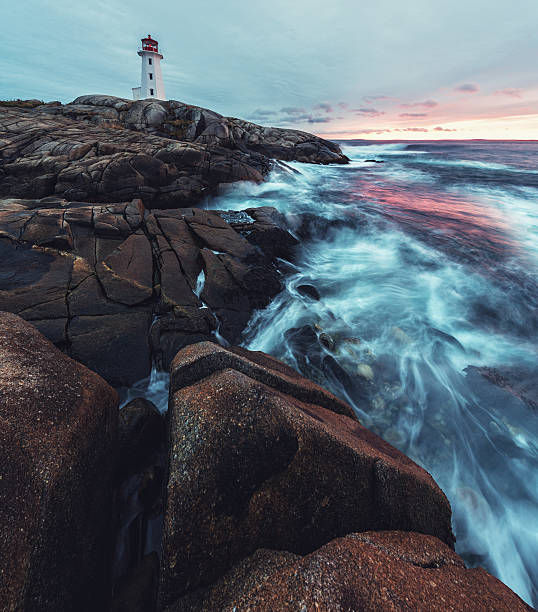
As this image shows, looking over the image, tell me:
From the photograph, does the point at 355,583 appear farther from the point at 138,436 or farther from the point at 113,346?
the point at 113,346

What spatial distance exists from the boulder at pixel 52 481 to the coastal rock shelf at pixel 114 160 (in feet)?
36.2

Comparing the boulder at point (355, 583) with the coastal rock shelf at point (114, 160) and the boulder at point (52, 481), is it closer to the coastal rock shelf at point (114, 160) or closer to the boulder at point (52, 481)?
the boulder at point (52, 481)

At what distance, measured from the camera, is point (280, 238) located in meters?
11.3

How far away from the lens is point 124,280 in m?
6.95

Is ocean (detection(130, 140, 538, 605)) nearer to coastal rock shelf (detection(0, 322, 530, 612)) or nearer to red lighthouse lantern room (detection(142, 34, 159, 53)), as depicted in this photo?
coastal rock shelf (detection(0, 322, 530, 612))

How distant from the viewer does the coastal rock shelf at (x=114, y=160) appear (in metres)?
12.1

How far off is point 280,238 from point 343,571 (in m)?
10.4

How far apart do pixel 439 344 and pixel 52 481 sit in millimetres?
8291

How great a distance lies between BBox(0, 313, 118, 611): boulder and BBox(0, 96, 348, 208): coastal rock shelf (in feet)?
36.2

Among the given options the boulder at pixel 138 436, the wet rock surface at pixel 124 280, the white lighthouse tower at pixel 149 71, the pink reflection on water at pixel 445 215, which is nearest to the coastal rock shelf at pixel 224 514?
the boulder at pixel 138 436

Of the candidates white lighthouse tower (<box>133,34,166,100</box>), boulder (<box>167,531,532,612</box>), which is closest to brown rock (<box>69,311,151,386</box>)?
boulder (<box>167,531,532,612</box>)

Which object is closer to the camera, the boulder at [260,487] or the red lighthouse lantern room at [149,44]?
the boulder at [260,487]

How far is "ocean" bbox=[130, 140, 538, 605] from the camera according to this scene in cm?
460

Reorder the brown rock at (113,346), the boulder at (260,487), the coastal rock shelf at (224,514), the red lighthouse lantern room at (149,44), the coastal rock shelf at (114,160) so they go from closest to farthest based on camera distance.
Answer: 1. the coastal rock shelf at (224,514)
2. the boulder at (260,487)
3. the brown rock at (113,346)
4. the coastal rock shelf at (114,160)
5. the red lighthouse lantern room at (149,44)
